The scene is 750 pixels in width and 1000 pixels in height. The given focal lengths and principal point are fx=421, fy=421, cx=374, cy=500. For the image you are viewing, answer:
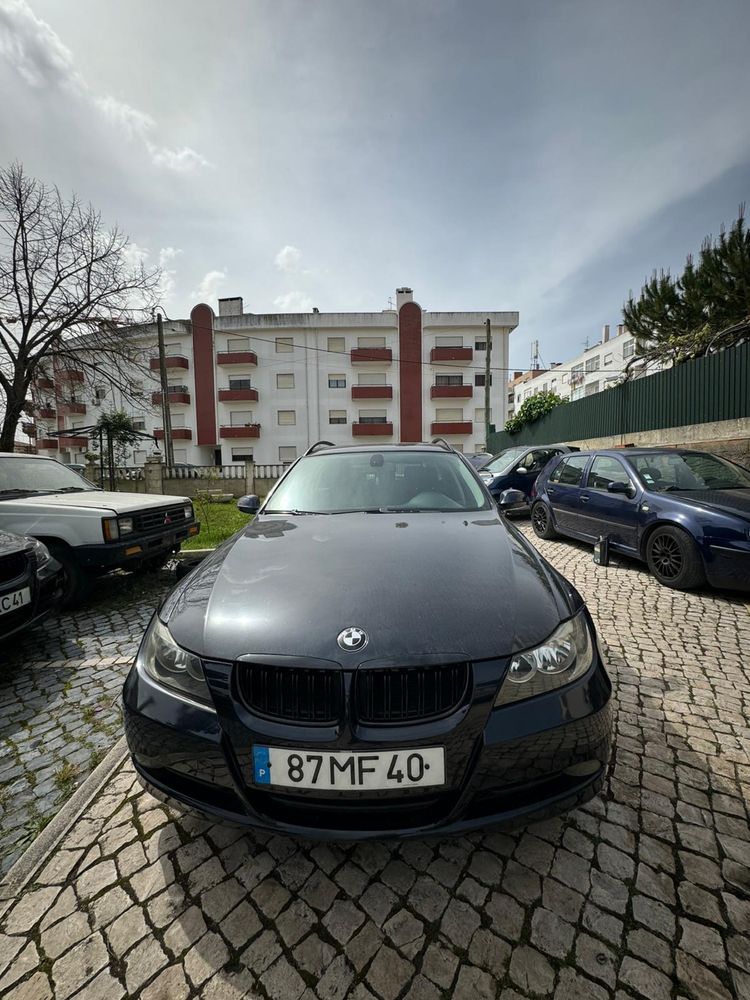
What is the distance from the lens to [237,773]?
129cm

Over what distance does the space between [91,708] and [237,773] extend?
187 centimetres

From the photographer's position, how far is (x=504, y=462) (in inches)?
381

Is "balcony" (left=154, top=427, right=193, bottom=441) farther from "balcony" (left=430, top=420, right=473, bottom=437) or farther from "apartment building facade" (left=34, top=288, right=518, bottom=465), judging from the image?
"balcony" (left=430, top=420, right=473, bottom=437)

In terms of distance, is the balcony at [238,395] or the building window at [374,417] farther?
the building window at [374,417]

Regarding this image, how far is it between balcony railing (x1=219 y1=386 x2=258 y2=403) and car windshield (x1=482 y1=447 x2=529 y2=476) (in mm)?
23253

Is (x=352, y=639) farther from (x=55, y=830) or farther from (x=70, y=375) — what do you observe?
(x=70, y=375)

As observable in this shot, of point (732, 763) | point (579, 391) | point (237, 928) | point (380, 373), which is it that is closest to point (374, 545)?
point (237, 928)

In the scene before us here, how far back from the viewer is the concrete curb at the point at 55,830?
145cm

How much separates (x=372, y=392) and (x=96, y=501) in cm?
2630

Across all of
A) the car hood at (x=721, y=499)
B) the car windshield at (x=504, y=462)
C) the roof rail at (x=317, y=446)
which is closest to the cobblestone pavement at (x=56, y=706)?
the roof rail at (x=317, y=446)

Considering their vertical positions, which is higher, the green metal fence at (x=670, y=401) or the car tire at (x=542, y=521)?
the green metal fence at (x=670, y=401)

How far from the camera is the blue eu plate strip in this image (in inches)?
49.6

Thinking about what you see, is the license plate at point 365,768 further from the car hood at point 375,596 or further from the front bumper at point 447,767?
the car hood at point 375,596

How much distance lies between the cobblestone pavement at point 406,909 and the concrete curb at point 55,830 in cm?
4
